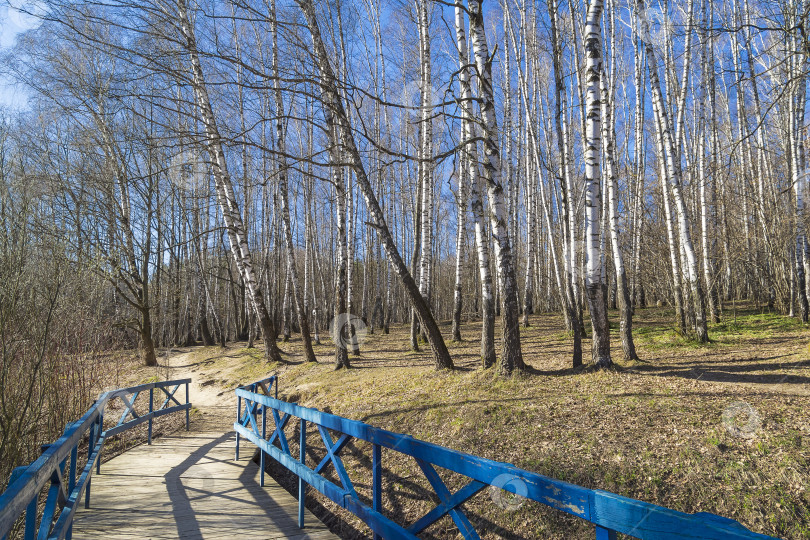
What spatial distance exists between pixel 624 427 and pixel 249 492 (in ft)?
14.1

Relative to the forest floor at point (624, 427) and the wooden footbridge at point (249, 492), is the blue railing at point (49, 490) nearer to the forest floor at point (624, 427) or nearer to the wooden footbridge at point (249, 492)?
the wooden footbridge at point (249, 492)

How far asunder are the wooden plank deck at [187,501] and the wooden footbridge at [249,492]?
0.01 m

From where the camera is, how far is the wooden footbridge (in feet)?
5.61

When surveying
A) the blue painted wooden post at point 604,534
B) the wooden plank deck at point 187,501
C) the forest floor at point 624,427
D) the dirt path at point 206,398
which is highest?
the blue painted wooden post at point 604,534

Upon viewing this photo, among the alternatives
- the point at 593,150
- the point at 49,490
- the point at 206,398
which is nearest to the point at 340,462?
the point at 49,490

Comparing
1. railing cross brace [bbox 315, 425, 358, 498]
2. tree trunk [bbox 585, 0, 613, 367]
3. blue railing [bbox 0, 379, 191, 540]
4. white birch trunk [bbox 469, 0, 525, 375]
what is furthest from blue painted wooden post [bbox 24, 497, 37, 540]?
tree trunk [bbox 585, 0, 613, 367]

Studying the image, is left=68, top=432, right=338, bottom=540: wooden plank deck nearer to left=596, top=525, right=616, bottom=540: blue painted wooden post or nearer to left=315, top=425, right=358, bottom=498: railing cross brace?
left=315, top=425, right=358, bottom=498: railing cross brace

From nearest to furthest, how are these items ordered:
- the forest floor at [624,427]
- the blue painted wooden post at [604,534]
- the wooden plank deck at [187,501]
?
the blue painted wooden post at [604,534] → the forest floor at [624,427] → the wooden plank deck at [187,501]

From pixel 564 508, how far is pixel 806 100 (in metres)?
14.3

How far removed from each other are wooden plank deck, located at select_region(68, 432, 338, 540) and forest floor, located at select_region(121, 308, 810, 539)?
2.28ft

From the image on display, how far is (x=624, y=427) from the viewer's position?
171 inches

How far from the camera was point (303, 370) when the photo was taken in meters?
11.3

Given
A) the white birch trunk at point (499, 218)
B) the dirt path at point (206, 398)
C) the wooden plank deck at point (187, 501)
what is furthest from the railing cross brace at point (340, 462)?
the dirt path at point (206, 398)

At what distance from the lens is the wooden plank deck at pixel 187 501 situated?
3.93 m
